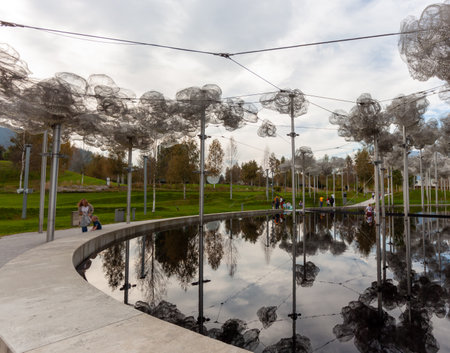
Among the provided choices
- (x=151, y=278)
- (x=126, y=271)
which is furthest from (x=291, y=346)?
(x=126, y=271)

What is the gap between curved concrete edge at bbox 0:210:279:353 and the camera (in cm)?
283

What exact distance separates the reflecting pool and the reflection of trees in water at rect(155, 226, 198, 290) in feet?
0.10

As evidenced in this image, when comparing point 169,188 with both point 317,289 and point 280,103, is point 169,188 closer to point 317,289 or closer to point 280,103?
point 280,103

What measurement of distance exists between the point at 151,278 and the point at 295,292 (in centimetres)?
342

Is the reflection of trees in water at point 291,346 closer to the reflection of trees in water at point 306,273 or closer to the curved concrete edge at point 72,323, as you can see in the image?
the curved concrete edge at point 72,323

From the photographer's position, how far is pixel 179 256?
9359 millimetres

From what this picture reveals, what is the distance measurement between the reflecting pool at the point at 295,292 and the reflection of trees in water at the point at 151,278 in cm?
3

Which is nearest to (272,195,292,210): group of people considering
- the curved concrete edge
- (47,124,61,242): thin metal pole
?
(47,124,61,242): thin metal pole

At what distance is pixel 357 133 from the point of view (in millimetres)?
20047

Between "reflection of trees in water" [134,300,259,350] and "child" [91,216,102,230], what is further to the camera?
"child" [91,216,102,230]

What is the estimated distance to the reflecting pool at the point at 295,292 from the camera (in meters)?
3.88

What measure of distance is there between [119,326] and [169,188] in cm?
5618

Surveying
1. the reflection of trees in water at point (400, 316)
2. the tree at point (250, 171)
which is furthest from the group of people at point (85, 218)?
the tree at point (250, 171)

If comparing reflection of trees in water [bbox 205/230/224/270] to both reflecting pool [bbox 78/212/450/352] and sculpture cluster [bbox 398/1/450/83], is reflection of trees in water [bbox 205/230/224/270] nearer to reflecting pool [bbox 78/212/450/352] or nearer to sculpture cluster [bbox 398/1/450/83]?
reflecting pool [bbox 78/212/450/352]
